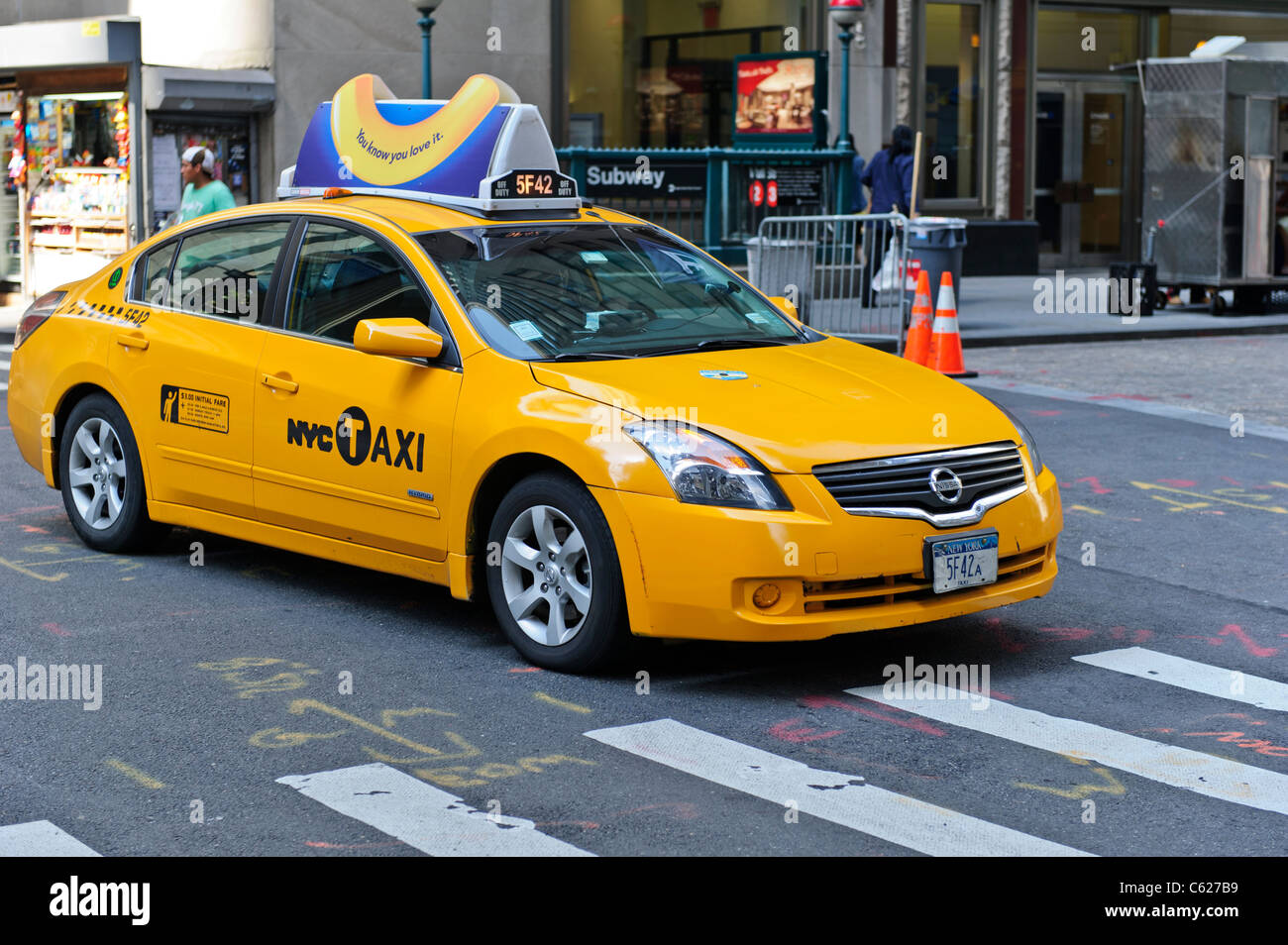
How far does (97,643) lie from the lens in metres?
6.53

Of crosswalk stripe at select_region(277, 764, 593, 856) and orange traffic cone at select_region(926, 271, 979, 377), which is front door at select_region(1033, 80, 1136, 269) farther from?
crosswalk stripe at select_region(277, 764, 593, 856)

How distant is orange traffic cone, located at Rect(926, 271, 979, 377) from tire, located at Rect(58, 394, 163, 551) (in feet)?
27.6

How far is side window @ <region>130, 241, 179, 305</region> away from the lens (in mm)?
7910

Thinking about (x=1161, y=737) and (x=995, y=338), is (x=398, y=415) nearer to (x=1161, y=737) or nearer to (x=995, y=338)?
(x=1161, y=737)

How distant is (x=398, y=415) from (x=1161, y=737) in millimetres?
2896

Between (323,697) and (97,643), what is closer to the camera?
(323,697)

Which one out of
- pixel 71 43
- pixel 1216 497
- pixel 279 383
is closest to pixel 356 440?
pixel 279 383

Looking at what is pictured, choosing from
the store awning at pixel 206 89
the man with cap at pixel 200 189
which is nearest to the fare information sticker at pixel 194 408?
the man with cap at pixel 200 189

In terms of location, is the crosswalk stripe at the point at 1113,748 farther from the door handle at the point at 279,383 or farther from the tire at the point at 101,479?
the tire at the point at 101,479

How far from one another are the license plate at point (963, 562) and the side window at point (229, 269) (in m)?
2.99
